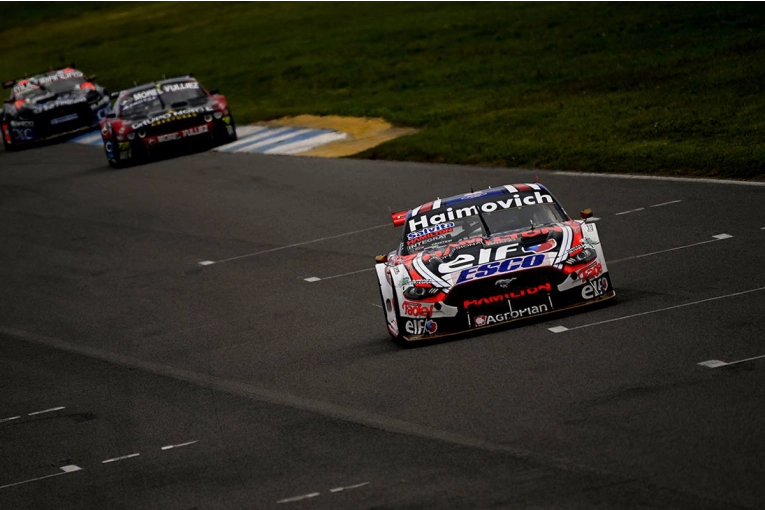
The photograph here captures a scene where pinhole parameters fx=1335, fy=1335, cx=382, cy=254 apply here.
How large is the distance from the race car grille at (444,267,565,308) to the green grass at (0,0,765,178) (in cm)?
681

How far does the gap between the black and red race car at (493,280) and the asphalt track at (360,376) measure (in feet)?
0.65

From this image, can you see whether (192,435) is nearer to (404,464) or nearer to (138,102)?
(404,464)

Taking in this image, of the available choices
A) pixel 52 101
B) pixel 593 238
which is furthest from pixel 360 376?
pixel 52 101

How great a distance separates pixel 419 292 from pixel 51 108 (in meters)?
22.9

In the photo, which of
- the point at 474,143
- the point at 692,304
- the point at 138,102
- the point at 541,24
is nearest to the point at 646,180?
the point at 474,143

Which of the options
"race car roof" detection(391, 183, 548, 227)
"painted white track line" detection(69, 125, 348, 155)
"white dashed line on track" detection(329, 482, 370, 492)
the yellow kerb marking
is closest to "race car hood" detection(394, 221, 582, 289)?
"race car roof" detection(391, 183, 548, 227)

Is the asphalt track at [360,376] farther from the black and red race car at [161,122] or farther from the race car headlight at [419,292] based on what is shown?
the black and red race car at [161,122]

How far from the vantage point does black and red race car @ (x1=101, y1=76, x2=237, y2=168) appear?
2625cm

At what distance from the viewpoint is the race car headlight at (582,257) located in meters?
10.9

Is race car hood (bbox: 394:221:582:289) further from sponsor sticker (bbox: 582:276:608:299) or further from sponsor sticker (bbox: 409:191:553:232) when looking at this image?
sponsor sticker (bbox: 409:191:553:232)

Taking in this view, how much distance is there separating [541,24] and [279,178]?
1491 centimetres

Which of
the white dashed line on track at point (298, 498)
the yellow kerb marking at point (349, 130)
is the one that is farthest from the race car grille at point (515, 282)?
the yellow kerb marking at point (349, 130)

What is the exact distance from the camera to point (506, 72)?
29.5 m

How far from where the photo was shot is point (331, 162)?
75.7ft
